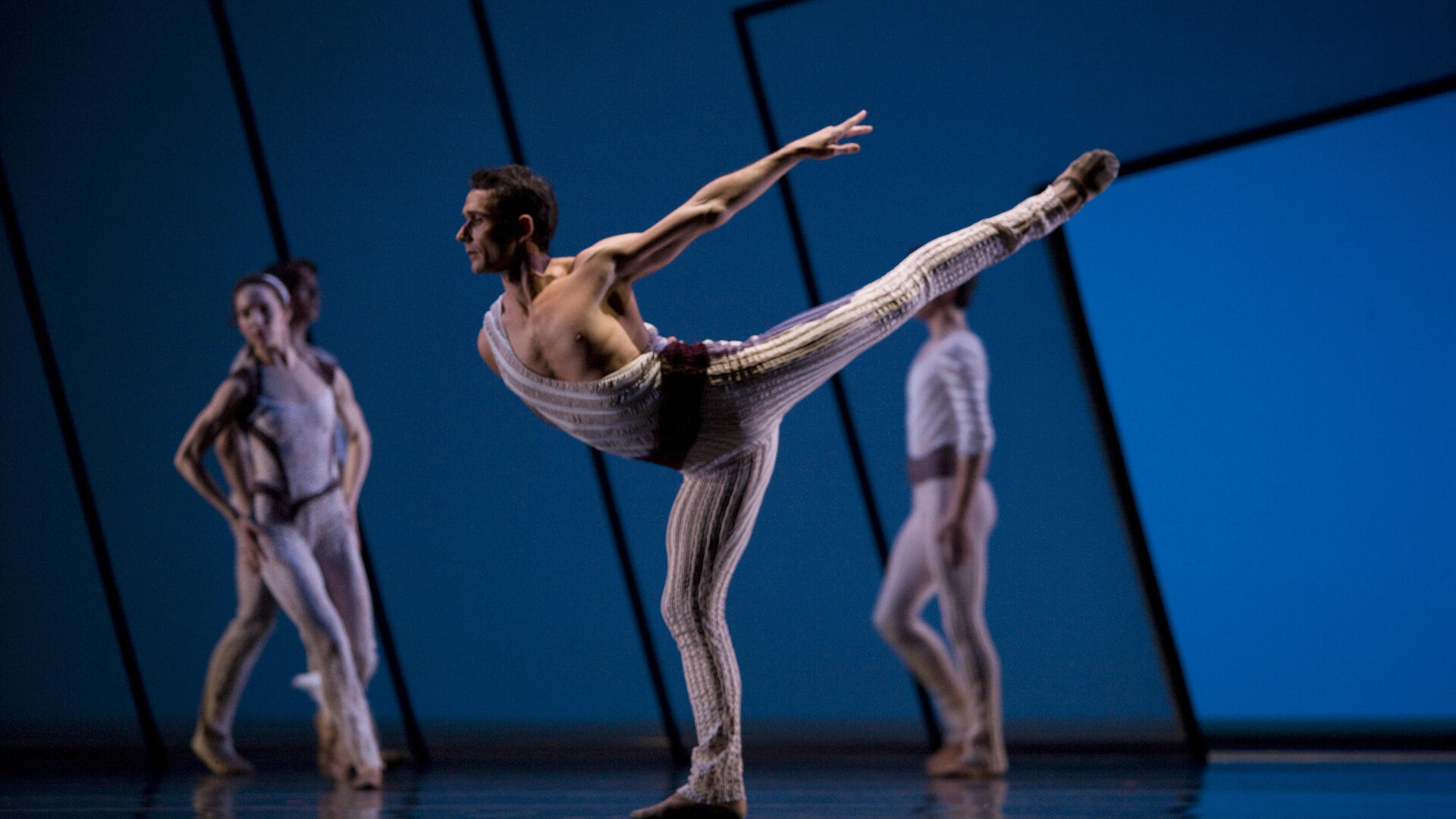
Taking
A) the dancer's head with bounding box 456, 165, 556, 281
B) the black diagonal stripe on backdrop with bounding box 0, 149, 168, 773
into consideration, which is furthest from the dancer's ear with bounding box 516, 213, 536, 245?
the black diagonal stripe on backdrop with bounding box 0, 149, 168, 773

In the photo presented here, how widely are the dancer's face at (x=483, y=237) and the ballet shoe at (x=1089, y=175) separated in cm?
112

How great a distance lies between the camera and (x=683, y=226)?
6.77 ft

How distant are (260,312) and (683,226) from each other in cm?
199

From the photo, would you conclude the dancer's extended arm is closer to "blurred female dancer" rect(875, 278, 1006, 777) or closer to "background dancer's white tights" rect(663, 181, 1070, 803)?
"background dancer's white tights" rect(663, 181, 1070, 803)

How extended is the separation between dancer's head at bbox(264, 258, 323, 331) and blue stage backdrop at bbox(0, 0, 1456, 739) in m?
1.01

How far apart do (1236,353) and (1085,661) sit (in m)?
1.18

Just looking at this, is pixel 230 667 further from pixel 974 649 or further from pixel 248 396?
pixel 974 649

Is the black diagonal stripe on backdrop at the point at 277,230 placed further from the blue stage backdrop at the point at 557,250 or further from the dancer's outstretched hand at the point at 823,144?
the dancer's outstretched hand at the point at 823,144

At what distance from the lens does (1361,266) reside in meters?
3.78

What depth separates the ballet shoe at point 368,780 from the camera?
3268mm

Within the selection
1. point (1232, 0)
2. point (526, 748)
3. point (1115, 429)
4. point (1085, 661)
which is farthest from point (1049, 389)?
point (526, 748)

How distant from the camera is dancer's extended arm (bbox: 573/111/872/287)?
204 centimetres

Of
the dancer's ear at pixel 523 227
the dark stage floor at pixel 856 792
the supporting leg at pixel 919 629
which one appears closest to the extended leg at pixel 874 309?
the dancer's ear at pixel 523 227

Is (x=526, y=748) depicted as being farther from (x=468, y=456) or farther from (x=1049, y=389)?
(x=1049, y=389)
